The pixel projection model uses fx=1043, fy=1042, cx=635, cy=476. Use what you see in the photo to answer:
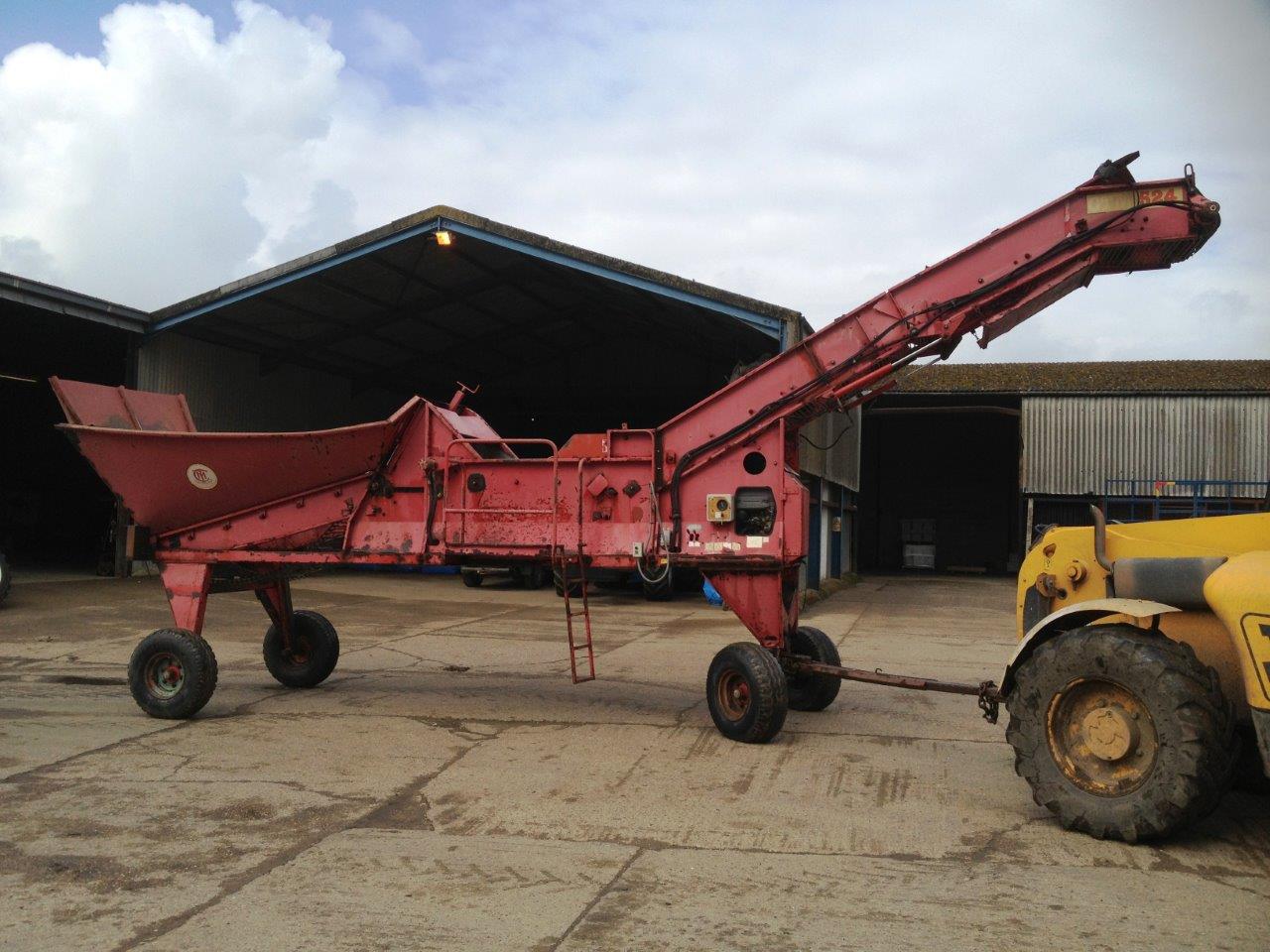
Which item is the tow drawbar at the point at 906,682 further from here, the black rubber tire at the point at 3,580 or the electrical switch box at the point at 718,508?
the black rubber tire at the point at 3,580

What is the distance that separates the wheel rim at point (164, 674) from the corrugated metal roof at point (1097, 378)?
901 inches

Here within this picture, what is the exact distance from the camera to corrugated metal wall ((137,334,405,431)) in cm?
2200

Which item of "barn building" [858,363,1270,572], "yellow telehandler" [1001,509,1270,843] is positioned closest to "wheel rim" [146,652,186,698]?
"yellow telehandler" [1001,509,1270,843]

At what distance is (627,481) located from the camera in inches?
307

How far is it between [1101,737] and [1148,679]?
401 mm

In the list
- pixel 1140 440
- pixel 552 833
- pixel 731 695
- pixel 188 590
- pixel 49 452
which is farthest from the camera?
pixel 1140 440

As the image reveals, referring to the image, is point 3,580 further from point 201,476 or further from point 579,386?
point 579,386

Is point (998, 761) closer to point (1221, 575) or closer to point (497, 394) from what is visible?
point (1221, 575)

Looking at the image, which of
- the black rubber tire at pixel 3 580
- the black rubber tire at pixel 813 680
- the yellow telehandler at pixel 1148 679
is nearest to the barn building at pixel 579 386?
the black rubber tire at pixel 3 580

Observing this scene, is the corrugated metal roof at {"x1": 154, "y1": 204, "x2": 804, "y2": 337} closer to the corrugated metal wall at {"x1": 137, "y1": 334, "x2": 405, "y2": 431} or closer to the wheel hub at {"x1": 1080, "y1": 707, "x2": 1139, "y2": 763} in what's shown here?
the corrugated metal wall at {"x1": 137, "y1": 334, "x2": 405, "y2": 431}

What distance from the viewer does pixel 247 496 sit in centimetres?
836

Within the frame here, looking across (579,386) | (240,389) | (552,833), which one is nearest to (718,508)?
(552,833)

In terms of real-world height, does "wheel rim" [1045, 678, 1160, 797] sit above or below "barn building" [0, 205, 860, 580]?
below

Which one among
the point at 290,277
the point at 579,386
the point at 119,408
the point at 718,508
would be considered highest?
the point at 290,277
